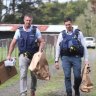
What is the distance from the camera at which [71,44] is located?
10453 mm

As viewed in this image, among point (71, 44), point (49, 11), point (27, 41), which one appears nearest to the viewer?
point (71, 44)

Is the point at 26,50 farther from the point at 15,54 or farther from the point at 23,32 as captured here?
the point at 15,54

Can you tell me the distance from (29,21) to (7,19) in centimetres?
7013

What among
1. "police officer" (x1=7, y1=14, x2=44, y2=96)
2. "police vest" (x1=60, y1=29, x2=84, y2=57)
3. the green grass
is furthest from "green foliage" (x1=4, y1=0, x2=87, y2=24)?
"police vest" (x1=60, y1=29, x2=84, y2=57)

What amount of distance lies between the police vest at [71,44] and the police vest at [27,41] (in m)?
0.65

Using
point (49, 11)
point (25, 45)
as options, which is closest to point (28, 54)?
point (25, 45)

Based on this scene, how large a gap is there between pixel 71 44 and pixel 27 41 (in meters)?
1.00

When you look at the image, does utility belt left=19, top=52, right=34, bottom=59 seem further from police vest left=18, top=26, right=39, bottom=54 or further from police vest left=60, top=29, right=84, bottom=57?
police vest left=60, top=29, right=84, bottom=57

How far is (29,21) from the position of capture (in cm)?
1055

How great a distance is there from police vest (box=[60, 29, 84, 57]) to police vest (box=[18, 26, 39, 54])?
2.14ft

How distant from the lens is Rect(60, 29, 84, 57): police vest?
34.3 feet

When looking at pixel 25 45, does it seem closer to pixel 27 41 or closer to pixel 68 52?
pixel 27 41

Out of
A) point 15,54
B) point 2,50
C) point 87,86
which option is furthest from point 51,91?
point 15,54

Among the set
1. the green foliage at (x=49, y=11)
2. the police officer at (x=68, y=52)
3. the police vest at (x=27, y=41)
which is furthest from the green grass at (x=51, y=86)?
the green foliage at (x=49, y=11)
